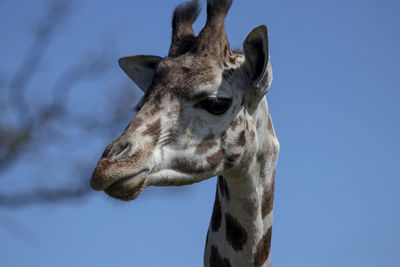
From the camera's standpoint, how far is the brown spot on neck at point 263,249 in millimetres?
4789

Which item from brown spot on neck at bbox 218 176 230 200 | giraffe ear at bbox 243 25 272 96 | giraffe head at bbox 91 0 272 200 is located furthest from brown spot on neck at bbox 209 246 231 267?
giraffe ear at bbox 243 25 272 96

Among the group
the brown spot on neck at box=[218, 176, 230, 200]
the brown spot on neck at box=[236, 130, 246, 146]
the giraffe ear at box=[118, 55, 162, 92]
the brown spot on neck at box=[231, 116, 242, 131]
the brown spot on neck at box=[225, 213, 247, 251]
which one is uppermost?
the giraffe ear at box=[118, 55, 162, 92]

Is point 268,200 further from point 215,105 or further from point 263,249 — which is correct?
point 215,105

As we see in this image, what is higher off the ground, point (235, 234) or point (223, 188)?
point (223, 188)

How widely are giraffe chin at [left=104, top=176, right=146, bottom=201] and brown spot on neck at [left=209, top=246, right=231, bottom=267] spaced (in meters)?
1.28

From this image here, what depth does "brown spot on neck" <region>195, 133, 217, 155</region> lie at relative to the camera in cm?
427

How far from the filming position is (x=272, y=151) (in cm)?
495

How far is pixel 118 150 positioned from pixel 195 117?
28.8 inches

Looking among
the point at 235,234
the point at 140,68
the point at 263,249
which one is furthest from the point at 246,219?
the point at 140,68

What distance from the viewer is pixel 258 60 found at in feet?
15.3

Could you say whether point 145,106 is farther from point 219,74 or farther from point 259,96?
point 259,96

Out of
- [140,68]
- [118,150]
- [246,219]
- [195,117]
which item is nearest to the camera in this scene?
[118,150]

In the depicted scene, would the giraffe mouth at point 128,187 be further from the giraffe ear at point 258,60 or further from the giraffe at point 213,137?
the giraffe ear at point 258,60

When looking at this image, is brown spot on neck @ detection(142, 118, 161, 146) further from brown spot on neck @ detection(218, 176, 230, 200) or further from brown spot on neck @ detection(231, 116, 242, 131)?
brown spot on neck @ detection(218, 176, 230, 200)
